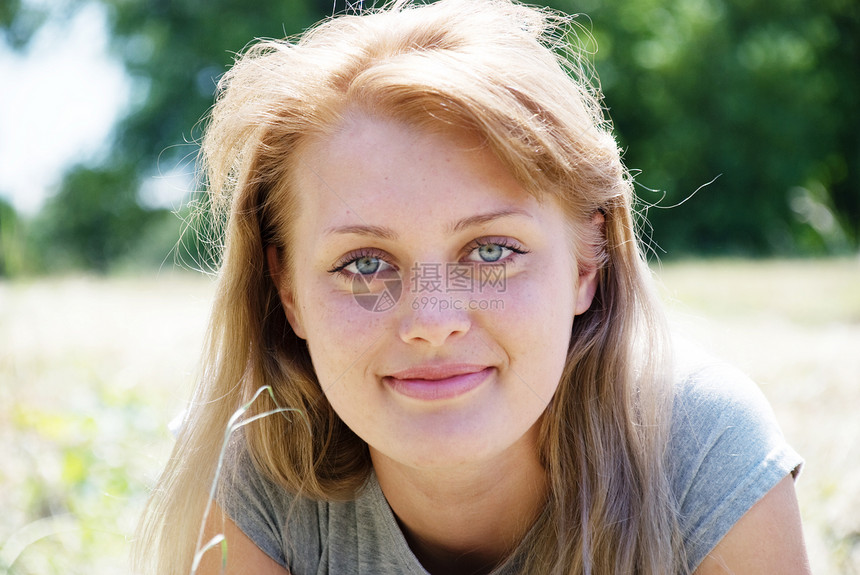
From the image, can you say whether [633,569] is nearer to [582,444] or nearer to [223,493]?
[582,444]

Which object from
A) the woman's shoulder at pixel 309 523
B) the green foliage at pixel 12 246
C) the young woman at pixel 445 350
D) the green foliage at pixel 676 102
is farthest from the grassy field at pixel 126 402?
the green foliage at pixel 676 102

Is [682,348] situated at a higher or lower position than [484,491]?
higher

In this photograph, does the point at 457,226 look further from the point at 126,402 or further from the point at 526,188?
the point at 126,402

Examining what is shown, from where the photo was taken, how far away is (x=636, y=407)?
2.01 meters

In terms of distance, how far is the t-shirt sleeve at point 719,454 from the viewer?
71.2 inches

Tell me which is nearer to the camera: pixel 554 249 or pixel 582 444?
pixel 554 249

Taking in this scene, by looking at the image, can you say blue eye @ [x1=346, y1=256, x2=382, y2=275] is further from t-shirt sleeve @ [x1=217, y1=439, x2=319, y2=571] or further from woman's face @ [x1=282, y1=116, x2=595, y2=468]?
t-shirt sleeve @ [x1=217, y1=439, x2=319, y2=571]

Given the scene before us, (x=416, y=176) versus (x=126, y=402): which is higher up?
(x=416, y=176)

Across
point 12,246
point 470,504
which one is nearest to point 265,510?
point 470,504

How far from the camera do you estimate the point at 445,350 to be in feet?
5.49

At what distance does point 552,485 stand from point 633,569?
0.85 ft

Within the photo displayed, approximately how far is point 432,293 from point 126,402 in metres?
2.59

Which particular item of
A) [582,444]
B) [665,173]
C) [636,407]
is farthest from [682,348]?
[665,173]

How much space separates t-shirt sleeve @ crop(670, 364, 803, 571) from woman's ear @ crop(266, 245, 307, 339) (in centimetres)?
93
